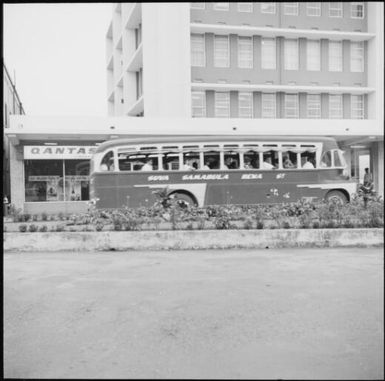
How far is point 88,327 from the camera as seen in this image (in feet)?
12.8

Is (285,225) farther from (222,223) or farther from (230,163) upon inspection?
(230,163)

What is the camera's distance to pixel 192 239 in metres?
8.12

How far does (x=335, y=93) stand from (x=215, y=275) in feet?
87.8

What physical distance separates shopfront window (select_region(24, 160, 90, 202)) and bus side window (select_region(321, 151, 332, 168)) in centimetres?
1032

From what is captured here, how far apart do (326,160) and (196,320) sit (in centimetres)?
1253

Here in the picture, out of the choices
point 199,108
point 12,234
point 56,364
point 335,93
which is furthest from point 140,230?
point 335,93

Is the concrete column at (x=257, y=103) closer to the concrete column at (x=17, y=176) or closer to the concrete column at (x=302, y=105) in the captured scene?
the concrete column at (x=302, y=105)

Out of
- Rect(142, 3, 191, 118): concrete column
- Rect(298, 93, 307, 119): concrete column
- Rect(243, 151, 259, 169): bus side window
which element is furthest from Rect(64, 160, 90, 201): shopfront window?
Rect(298, 93, 307, 119): concrete column

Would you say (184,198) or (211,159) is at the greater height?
(211,159)

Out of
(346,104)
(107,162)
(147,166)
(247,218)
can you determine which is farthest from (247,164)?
(346,104)

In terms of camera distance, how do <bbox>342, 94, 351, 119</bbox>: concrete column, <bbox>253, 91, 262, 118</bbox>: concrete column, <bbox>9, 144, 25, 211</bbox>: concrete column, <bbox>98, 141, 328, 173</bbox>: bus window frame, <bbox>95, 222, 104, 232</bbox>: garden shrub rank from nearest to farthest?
1. <bbox>95, 222, 104, 232</bbox>: garden shrub
2. <bbox>98, 141, 328, 173</bbox>: bus window frame
3. <bbox>9, 144, 25, 211</bbox>: concrete column
4. <bbox>253, 91, 262, 118</bbox>: concrete column
5. <bbox>342, 94, 351, 119</bbox>: concrete column

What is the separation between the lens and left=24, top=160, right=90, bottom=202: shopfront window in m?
20.1

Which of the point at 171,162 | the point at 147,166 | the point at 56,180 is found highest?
the point at 171,162

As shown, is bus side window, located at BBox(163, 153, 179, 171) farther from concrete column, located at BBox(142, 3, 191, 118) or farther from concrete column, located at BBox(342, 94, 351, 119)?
concrete column, located at BBox(342, 94, 351, 119)
